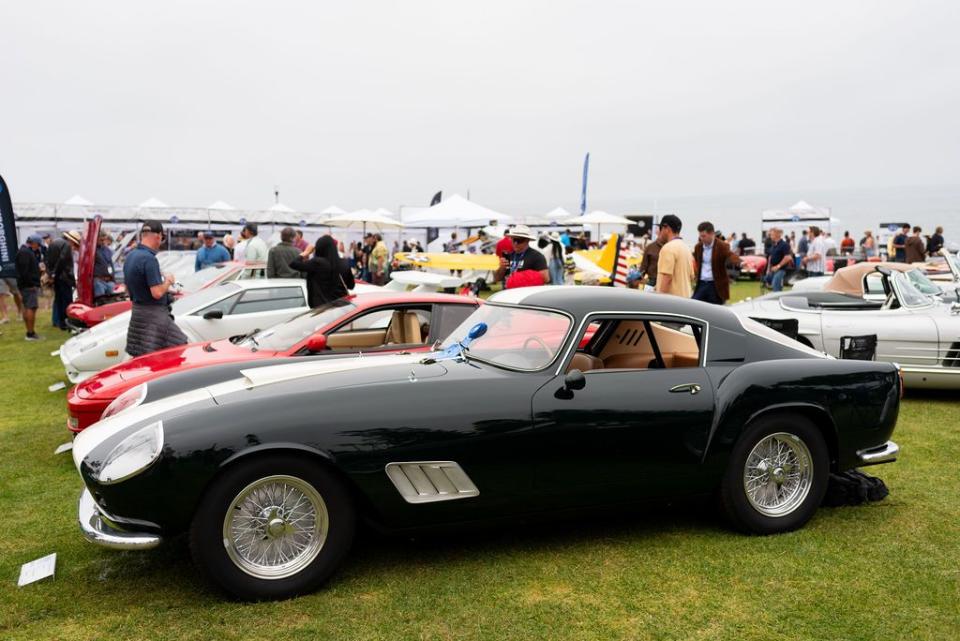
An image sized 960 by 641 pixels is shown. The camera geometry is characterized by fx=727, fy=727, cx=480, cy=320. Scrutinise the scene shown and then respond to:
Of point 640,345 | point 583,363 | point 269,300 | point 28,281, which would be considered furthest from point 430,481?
point 28,281

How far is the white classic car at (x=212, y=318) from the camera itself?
770cm

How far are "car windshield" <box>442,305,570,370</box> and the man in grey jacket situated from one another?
20.8 feet

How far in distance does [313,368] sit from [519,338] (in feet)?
3.70

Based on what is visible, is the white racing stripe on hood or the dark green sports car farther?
the white racing stripe on hood

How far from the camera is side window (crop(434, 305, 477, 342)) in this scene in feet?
19.3

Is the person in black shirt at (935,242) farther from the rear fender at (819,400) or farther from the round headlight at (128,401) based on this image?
the round headlight at (128,401)

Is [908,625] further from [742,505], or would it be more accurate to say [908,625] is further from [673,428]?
[673,428]

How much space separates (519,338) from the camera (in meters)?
3.99

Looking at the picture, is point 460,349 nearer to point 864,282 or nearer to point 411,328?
point 411,328

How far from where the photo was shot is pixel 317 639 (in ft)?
9.59

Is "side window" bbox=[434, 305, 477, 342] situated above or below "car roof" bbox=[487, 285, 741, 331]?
below

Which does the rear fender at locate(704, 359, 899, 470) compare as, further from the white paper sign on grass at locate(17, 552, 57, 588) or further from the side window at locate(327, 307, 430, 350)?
the white paper sign on grass at locate(17, 552, 57, 588)

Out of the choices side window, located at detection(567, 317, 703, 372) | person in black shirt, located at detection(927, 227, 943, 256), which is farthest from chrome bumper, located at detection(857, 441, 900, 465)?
person in black shirt, located at detection(927, 227, 943, 256)

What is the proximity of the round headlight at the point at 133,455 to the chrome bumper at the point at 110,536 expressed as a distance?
0.80 feet
